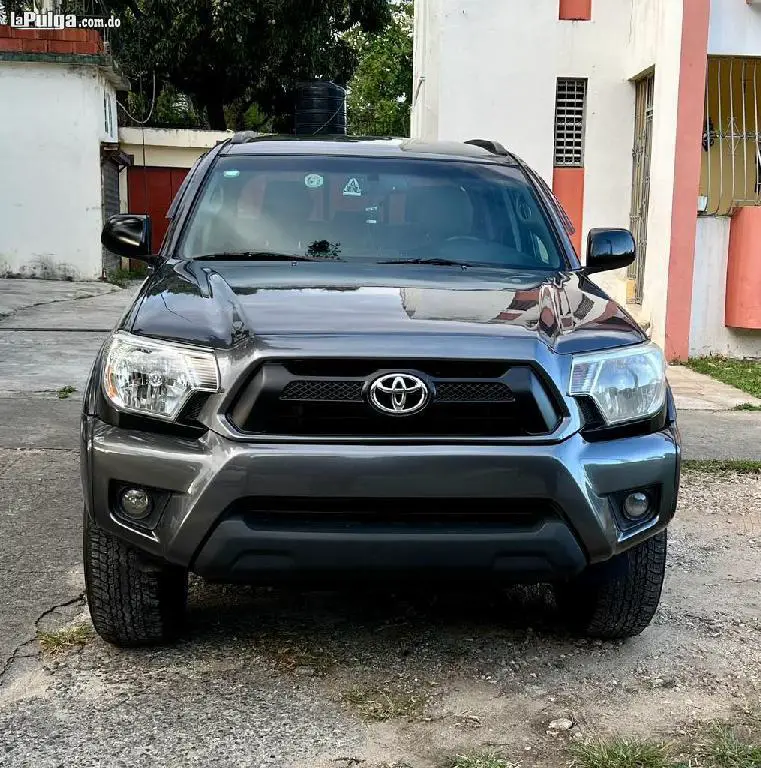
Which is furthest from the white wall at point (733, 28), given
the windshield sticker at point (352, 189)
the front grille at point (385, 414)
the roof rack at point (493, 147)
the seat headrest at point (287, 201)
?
the front grille at point (385, 414)

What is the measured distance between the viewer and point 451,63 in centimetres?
1397

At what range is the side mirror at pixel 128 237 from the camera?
4.40 m

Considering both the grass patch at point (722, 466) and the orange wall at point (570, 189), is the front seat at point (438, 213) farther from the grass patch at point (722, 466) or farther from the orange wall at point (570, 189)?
the orange wall at point (570, 189)

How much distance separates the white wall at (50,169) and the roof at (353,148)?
1681cm

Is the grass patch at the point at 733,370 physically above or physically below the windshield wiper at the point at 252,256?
below

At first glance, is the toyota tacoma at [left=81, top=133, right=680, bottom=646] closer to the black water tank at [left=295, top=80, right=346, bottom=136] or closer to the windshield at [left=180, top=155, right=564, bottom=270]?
the windshield at [left=180, top=155, right=564, bottom=270]

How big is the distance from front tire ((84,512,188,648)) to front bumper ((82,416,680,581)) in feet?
0.69

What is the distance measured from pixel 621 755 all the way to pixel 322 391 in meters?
1.23

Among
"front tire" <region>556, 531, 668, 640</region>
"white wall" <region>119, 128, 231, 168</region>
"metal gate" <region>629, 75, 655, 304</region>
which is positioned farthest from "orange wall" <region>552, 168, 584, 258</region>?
"white wall" <region>119, 128, 231, 168</region>

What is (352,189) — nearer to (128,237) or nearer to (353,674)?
(128,237)

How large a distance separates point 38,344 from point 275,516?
8934 mm

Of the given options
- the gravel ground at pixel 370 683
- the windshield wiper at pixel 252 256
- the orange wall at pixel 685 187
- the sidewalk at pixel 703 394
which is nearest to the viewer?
the gravel ground at pixel 370 683

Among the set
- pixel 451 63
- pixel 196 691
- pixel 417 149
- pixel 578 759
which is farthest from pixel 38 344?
pixel 578 759

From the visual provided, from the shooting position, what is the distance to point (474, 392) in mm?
3078
